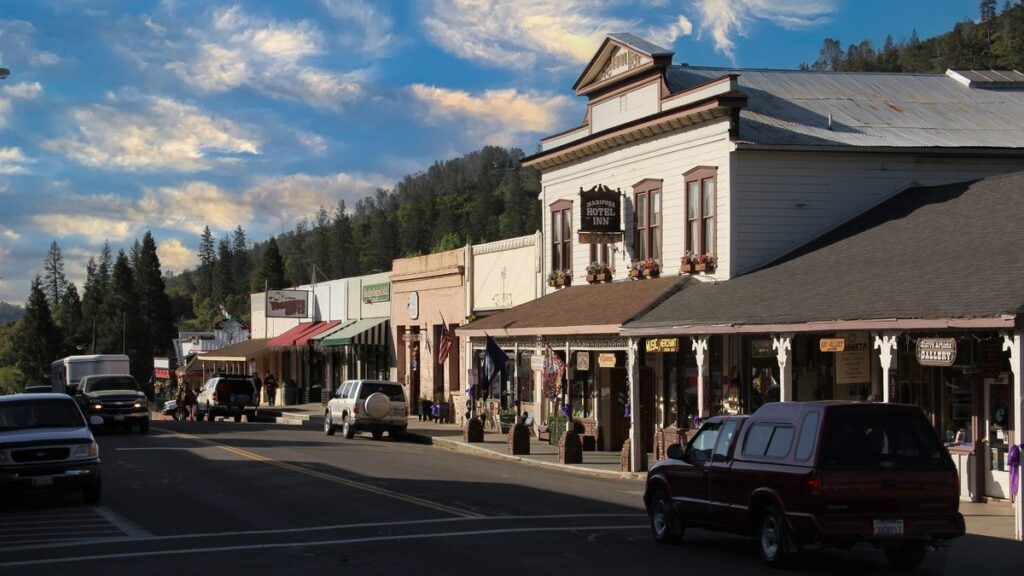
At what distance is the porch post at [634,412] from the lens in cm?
2583

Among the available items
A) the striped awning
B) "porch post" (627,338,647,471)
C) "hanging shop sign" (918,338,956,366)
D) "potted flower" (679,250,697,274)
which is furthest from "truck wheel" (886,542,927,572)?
the striped awning

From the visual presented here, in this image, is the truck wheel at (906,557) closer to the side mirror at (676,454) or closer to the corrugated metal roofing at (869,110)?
the side mirror at (676,454)

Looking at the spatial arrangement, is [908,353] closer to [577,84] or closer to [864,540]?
[864,540]

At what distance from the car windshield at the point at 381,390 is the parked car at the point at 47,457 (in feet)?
56.7

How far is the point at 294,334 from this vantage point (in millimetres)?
61750

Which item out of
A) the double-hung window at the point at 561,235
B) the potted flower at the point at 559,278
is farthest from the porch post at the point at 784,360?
the double-hung window at the point at 561,235

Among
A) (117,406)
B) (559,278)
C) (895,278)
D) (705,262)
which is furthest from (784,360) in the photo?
(117,406)

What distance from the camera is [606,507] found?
1928 centimetres

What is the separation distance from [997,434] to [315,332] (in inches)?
1665

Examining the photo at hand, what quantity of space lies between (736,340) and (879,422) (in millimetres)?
14109

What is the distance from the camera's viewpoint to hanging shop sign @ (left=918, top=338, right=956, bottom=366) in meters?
17.8

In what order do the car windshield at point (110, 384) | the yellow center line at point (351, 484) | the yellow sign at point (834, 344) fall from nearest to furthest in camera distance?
1. the yellow center line at point (351, 484)
2. the yellow sign at point (834, 344)
3. the car windshield at point (110, 384)

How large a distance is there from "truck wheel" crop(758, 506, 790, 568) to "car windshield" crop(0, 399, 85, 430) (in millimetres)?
11952

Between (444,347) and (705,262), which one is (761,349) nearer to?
(705,262)
